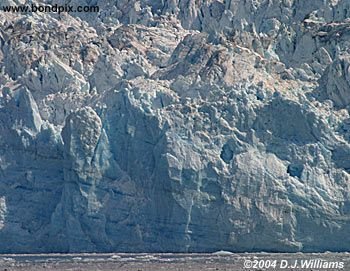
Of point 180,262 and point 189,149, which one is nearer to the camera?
point 180,262

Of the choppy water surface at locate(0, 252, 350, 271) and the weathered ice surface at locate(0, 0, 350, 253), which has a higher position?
the weathered ice surface at locate(0, 0, 350, 253)

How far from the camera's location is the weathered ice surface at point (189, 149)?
4825 cm

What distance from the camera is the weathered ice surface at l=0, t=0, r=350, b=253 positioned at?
1900 inches

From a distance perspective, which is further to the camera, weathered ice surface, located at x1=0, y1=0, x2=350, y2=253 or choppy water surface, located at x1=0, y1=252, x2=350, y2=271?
weathered ice surface, located at x1=0, y1=0, x2=350, y2=253

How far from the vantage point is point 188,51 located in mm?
55156

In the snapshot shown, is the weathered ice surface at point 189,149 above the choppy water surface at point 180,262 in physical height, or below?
above

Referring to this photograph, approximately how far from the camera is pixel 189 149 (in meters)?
49.0

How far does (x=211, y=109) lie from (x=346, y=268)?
743 cm

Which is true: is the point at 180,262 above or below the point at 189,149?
below

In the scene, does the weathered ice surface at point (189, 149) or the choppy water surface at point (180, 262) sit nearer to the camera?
the choppy water surface at point (180, 262)

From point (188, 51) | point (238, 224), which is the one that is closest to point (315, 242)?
point (238, 224)

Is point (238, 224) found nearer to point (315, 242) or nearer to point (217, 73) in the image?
point (315, 242)

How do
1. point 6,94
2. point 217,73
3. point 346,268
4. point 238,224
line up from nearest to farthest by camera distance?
point 346,268
point 238,224
point 217,73
point 6,94

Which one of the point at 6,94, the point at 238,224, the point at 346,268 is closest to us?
the point at 346,268
